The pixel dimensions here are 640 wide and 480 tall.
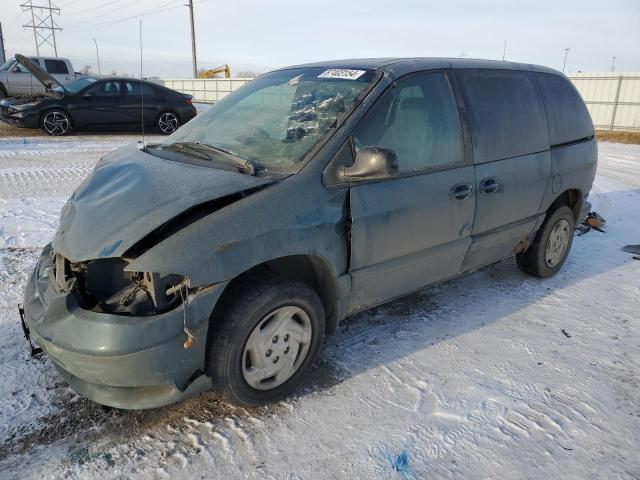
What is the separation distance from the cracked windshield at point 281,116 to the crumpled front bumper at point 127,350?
0.98 meters

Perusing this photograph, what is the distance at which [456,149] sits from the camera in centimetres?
344

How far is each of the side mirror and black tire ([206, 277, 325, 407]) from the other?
671mm

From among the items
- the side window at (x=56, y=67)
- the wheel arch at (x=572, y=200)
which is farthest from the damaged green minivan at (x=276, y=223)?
the side window at (x=56, y=67)

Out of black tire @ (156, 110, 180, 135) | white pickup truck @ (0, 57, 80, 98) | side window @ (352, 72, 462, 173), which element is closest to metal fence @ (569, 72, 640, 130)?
black tire @ (156, 110, 180, 135)

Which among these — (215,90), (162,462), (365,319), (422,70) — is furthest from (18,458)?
(215,90)

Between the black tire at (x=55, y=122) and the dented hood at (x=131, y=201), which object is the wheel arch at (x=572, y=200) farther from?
the black tire at (x=55, y=122)

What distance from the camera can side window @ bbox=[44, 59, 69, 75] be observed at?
17.9 meters

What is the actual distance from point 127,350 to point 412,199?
1.83 metres

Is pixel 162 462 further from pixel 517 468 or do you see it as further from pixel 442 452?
pixel 517 468

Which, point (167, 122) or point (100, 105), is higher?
point (100, 105)

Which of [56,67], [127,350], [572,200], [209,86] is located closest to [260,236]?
[127,350]

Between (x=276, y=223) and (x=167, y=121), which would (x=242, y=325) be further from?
(x=167, y=121)

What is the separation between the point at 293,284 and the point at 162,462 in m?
1.06

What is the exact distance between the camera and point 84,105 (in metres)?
12.1
